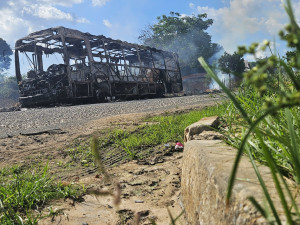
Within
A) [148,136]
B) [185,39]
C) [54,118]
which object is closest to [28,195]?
[148,136]

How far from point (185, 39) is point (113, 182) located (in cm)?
3480

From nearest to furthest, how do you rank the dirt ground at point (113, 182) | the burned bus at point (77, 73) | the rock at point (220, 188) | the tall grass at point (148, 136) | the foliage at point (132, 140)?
1. the rock at point (220, 188)
2. the dirt ground at point (113, 182)
3. the foliage at point (132, 140)
4. the tall grass at point (148, 136)
5. the burned bus at point (77, 73)

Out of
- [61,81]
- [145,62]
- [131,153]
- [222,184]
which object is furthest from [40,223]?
[145,62]

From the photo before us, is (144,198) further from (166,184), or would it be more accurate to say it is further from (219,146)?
(219,146)

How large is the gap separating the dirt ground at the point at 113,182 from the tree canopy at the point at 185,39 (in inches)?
1263

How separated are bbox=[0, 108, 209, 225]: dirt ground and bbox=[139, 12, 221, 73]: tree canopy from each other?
105 feet

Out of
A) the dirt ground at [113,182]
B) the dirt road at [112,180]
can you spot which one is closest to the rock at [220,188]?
the dirt ground at [113,182]

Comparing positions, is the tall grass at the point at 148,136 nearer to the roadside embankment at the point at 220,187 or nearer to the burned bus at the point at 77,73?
the roadside embankment at the point at 220,187

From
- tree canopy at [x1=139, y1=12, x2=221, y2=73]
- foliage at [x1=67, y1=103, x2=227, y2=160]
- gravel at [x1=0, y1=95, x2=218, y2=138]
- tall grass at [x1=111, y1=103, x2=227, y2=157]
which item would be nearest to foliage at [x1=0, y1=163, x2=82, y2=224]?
foliage at [x1=67, y1=103, x2=227, y2=160]

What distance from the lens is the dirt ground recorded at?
2.01 meters

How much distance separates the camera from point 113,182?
241cm

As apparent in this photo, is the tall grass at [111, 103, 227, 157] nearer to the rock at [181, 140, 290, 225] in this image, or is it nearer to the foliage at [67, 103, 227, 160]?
the foliage at [67, 103, 227, 160]

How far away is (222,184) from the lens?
3.34 ft

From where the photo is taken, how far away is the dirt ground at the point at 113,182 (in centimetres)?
201
